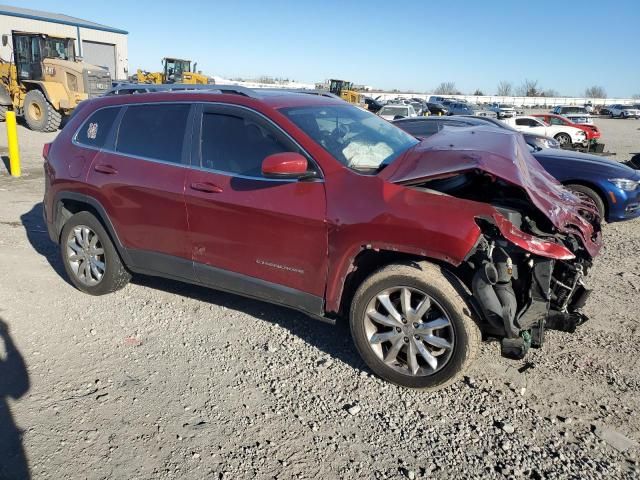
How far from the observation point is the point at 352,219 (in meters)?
3.27

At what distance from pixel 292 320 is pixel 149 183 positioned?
163 cm

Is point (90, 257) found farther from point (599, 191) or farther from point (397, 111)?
point (397, 111)

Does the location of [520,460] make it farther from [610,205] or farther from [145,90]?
[610,205]

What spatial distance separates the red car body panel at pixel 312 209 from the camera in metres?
3.12

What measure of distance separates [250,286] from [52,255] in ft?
11.2

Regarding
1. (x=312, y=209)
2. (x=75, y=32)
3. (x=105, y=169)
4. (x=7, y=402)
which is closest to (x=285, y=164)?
(x=312, y=209)

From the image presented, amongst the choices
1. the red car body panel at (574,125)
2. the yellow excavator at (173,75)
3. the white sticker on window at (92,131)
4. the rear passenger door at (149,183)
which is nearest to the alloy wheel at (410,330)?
the rear passenger door at (149,183)

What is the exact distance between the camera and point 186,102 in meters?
4.09

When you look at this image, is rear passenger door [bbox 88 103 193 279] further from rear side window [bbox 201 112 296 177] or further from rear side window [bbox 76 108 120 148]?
rear side window [bbox 201 112 296 177]

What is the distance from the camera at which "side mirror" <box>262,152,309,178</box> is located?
10.8ft

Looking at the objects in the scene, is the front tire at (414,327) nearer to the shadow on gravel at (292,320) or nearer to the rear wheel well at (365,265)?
the rear wheel well at (365,265)

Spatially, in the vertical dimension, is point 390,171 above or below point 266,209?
above

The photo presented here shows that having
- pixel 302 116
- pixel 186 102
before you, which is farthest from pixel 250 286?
pixel 186 102

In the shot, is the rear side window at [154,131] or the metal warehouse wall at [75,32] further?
the metal warehouse wall at [75,32]
